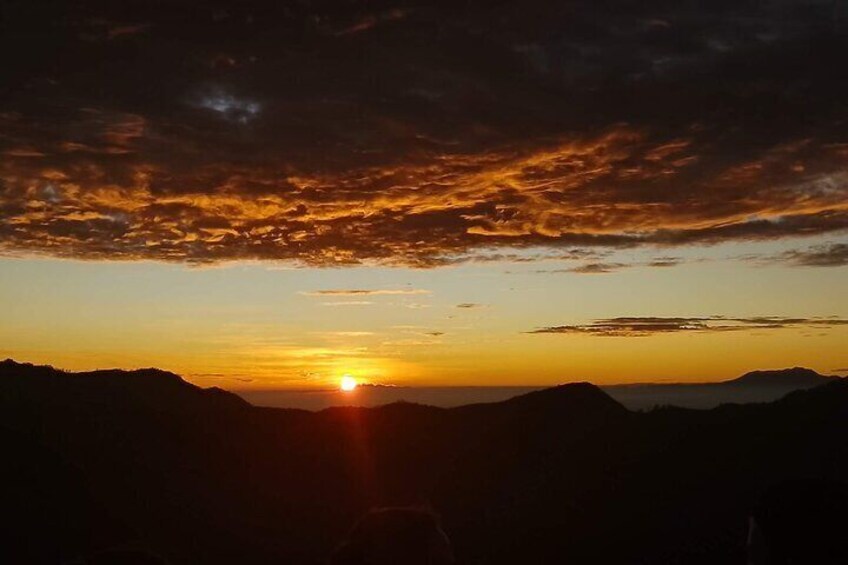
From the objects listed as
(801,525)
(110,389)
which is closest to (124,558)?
(801,525)

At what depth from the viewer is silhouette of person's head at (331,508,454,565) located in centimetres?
1198

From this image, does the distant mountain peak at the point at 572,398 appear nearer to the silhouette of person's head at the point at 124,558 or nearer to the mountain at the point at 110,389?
the mountain at the point at 110,389

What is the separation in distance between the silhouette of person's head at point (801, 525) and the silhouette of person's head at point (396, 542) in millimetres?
4266

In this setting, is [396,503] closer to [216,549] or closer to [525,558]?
[216,549]

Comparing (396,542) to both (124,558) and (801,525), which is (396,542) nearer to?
(124,558)

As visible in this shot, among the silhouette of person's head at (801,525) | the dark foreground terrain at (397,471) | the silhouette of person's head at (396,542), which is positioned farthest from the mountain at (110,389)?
the silhouette of person's head at (801,525)

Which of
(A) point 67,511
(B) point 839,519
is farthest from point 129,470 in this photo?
(B) point 839,519

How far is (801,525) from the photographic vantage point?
11.7m

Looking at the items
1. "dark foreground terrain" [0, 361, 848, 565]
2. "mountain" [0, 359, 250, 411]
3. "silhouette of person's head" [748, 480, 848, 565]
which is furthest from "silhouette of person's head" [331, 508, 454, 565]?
"mountain" [0, 359, 250, 411]

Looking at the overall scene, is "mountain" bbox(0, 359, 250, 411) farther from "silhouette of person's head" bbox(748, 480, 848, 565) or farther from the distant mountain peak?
"silhouette of person's head" bbox(748, 480, 848, 565)

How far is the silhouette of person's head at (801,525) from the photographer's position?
11539mm

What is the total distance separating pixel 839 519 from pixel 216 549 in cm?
3403

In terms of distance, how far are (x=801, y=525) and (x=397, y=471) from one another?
42.2 metres

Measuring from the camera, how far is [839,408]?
3466 centimetres
